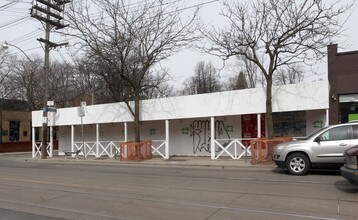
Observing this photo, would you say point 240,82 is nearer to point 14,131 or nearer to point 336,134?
point 14,131

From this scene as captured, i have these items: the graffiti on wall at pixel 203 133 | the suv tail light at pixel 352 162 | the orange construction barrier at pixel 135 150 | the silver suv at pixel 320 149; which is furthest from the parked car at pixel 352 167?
the orange construction barrier at pixel 135 150

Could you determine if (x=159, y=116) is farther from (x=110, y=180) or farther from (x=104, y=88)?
(x=104, y=88)

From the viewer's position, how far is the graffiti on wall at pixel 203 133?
2234 centimetres

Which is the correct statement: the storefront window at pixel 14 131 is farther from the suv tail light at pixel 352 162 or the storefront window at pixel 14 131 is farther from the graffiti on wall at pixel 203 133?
the suv tail light at pixel 352 162

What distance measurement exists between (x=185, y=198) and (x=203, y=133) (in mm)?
13694

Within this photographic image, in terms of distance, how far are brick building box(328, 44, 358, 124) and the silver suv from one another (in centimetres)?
724

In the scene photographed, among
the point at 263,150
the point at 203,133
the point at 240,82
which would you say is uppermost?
the point at 240,82

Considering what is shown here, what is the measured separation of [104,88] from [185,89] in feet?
80.6

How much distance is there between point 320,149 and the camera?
1296 centimetres

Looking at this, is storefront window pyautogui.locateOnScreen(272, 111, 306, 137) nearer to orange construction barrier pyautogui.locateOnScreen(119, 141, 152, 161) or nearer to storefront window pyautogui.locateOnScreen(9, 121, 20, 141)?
orange construction barrier pyautogui.locateOnScreen(119, 141, 152, 161)

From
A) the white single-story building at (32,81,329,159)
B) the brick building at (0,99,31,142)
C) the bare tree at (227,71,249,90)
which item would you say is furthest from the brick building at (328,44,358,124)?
the brick building at (0,99,31,142)

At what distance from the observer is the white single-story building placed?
733 inches

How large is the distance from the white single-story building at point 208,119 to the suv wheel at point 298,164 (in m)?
5.12

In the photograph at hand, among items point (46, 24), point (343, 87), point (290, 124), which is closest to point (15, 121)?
point (46, 24)
